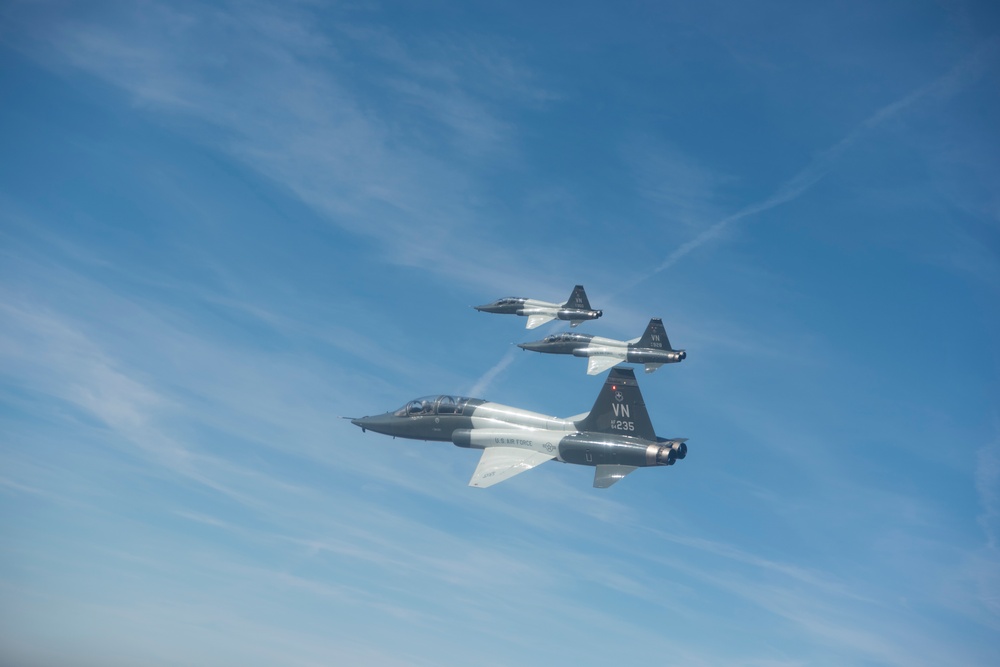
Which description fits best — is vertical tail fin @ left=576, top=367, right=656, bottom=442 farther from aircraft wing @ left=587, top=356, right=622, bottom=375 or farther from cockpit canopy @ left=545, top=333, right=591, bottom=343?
cockpit canopy @ left=545, top=333, right=591, bottom=343

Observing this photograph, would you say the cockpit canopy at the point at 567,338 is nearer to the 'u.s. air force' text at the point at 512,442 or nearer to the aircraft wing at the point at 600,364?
the aircraft wing at the point at 600,364

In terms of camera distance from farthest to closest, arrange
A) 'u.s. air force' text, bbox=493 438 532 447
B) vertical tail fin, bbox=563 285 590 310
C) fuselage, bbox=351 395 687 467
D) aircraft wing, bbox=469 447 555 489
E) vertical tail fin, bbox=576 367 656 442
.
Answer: vertical tail fin, bbox=563 285 590 310 < 'u.s. air force' text, bbox=493 438 532 447 < aircraft wing, bbox=469 447 555 489 < vertical tail fin, bbox=576 367 656 442 < fuselage, bbox=351 395 687 467

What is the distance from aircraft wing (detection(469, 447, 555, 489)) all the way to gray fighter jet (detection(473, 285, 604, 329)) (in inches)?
1951

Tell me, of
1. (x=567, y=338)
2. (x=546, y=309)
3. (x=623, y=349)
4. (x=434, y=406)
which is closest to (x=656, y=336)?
(x=623, y=349)

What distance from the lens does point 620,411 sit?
76875 millimetres

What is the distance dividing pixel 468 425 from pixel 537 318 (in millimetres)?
50189

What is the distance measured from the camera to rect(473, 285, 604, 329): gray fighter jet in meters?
129

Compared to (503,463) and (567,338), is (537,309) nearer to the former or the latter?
(567,338)

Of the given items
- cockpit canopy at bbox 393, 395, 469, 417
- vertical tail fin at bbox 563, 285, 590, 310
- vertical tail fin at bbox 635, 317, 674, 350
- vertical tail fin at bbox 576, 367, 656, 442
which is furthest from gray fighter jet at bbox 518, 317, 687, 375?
vertical tail fin at bbox 576, 367, 656, 442

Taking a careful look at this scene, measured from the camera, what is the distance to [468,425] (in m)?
85.1

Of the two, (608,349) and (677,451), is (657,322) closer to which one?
(608,349)

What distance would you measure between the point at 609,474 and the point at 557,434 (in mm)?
6320

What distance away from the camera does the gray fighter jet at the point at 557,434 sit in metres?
75.3

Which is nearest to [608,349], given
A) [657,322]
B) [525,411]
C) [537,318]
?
[657,322]
